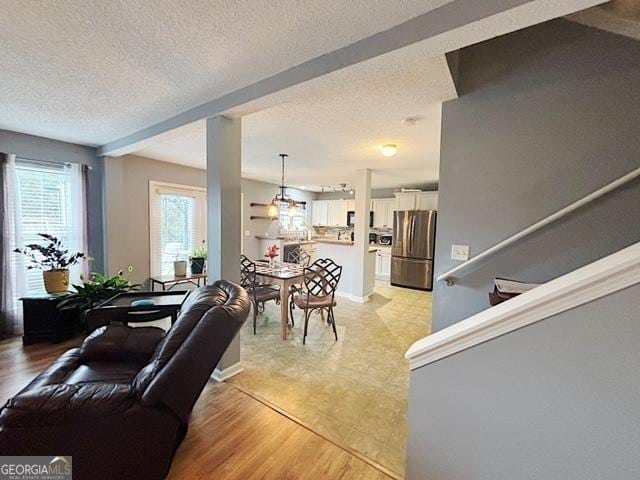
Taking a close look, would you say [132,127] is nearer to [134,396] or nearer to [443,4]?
[134,396]

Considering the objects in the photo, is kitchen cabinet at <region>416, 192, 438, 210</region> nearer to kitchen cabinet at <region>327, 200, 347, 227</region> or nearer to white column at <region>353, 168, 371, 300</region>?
white column at <region>353, 168, 371, 300</region>

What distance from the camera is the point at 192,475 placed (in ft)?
4.91

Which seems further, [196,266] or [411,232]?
[411,232]

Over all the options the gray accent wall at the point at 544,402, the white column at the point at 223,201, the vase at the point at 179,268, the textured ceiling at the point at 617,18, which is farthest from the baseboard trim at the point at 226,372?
the textured ceiling at the point at 617,18

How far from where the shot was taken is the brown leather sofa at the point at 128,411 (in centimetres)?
114

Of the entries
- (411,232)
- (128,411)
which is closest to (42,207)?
(128,411)

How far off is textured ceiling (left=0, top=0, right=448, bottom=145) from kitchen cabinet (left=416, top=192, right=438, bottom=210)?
16.4 ft

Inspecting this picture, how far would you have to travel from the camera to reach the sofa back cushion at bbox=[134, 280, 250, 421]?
4.04ft

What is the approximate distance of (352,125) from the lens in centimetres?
278

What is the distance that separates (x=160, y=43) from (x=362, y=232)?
151 inches

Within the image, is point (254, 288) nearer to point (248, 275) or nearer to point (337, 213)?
point (248, 275)

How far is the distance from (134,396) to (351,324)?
2971 millimetres

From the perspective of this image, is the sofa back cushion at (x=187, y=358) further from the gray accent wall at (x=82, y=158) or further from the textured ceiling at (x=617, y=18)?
the gray accent wall at (x=82, y=158)

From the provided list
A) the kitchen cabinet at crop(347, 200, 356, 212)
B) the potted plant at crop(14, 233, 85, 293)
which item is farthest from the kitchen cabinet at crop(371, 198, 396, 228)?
the potted plant at crop(14, 233, 85, 293)
